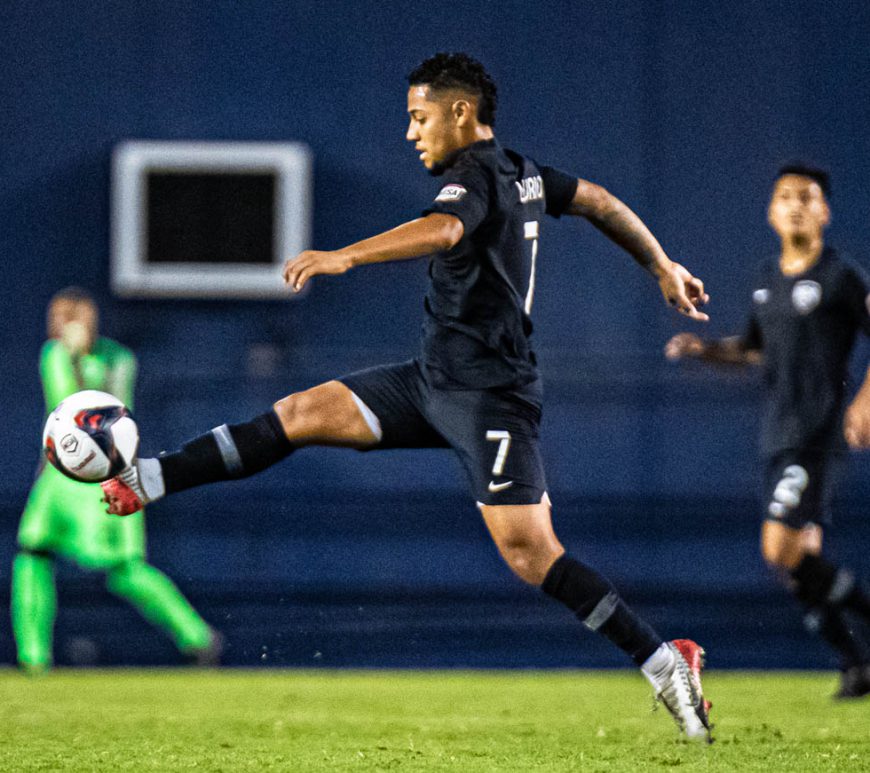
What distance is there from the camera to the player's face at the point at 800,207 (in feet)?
23.6

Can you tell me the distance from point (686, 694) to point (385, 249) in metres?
1.59

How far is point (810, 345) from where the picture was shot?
717cm

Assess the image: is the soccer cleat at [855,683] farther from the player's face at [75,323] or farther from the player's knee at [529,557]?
the player's face at [75,323]

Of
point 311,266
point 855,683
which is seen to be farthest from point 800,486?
point 311,266

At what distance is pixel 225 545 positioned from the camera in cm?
982

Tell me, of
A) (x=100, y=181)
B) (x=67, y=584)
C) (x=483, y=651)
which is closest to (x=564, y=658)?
(x=483, y=651)

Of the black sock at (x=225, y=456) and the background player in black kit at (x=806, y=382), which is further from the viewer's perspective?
the background player in black kit at (x=806, y=382)

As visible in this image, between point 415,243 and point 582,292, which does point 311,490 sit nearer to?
point 582,292

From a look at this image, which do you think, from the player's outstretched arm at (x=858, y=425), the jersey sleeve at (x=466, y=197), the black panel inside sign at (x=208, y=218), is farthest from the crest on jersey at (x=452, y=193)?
the black panel inside sign at (x=208, y=218)

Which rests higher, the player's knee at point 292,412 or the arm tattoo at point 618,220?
the arm tattoo at point 618,220

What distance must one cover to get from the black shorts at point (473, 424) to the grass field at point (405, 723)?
31.7 inches

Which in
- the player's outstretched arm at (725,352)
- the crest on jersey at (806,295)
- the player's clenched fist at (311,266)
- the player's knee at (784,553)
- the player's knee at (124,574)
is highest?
the player's clenched fist at (311,266)

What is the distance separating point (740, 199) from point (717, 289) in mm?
559

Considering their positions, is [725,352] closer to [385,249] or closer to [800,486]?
[800,486]
